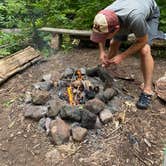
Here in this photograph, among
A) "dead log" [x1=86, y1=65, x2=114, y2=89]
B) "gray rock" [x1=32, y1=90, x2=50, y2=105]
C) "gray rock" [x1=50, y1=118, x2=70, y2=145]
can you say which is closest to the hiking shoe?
"dead log" [x1=86, y1=65, x2=114, y2=89]

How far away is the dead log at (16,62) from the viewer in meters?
4.04

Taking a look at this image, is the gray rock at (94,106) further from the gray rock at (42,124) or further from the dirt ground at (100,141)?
the gray rock at (42,124)

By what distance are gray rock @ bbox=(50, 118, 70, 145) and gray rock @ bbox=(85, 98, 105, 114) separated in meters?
0.29

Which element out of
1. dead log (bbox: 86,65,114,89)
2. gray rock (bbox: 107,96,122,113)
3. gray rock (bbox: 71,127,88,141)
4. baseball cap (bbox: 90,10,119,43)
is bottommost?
gray rock (bbox: 71,127,88,141)

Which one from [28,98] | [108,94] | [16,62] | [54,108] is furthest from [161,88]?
[16,62]

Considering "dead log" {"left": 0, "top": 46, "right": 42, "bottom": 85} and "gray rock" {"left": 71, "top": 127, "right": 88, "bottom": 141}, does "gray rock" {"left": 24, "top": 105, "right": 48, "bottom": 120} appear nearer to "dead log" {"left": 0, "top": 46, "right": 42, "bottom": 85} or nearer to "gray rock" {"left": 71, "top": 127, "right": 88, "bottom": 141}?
"gray rock" {"left": 71, "top": 127, "right": 88, "bottom": 141}

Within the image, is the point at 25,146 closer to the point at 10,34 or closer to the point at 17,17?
the point at 10,34

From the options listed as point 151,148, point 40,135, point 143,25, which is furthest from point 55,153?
point 143,25

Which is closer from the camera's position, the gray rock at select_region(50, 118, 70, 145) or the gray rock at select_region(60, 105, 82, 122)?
the gray rock at select_region(50, 118, 70, 145)

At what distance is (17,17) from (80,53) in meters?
1.67

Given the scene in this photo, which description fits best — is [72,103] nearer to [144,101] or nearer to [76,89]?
[76,89]

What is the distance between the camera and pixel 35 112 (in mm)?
3221

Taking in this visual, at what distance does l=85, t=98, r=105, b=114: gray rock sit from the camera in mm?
3088

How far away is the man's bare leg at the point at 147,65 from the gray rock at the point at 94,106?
0.59 m
